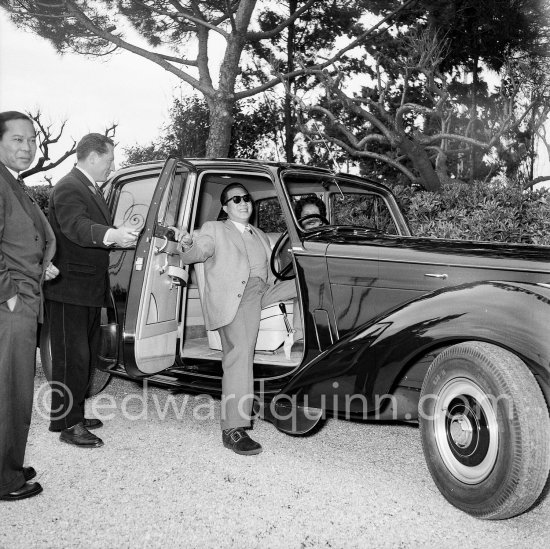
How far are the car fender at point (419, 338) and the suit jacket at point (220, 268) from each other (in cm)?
68

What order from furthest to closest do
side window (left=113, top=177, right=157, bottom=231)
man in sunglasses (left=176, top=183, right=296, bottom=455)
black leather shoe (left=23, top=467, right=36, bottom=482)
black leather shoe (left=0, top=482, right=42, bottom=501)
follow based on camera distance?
side window (left=113, top=177, right=157, bottom=231) → man in sunglasses (left=176, top=183, right=296, bottom=455) → black leather shoe (left=23, top=467, right=36, bottom=482) → black leather shoe (left=0, top=482, right=42, bottom=501)

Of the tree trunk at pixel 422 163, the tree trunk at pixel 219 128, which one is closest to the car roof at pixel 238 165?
the tree trunk at pixel 422 163

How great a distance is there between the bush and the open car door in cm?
318

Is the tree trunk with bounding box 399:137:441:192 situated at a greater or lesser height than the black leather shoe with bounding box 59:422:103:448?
greater

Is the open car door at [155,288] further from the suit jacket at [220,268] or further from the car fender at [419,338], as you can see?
the car fender at [419,338]

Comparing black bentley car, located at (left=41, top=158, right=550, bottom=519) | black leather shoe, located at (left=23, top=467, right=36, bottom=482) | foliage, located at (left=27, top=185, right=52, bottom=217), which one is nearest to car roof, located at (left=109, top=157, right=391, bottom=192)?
black bentley car, located at (left=41, top=158, right=550, bottom=519)

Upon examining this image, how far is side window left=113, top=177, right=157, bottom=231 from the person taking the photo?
16.6 feet

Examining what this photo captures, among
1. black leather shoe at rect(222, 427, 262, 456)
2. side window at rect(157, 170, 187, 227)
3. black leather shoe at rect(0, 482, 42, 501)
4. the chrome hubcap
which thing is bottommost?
black leather shoe at rect(0, 482, 42, 501)

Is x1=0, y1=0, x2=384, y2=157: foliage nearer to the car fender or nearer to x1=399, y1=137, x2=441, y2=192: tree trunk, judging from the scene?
x1=399, y1=137, x2=441, y2=192: tree trunk

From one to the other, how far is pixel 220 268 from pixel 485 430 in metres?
1.98

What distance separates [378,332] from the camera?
133 inches

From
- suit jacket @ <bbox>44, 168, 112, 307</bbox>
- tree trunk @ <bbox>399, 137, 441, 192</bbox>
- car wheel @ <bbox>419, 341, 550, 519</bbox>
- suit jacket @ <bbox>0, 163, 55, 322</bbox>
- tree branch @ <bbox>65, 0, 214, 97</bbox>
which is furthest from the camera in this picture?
tree branch @ <bbox>65, 0, 214, 97</bbox>

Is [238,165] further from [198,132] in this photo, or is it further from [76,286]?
[198,132]

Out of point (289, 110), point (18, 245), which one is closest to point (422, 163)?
point (289, 110)
